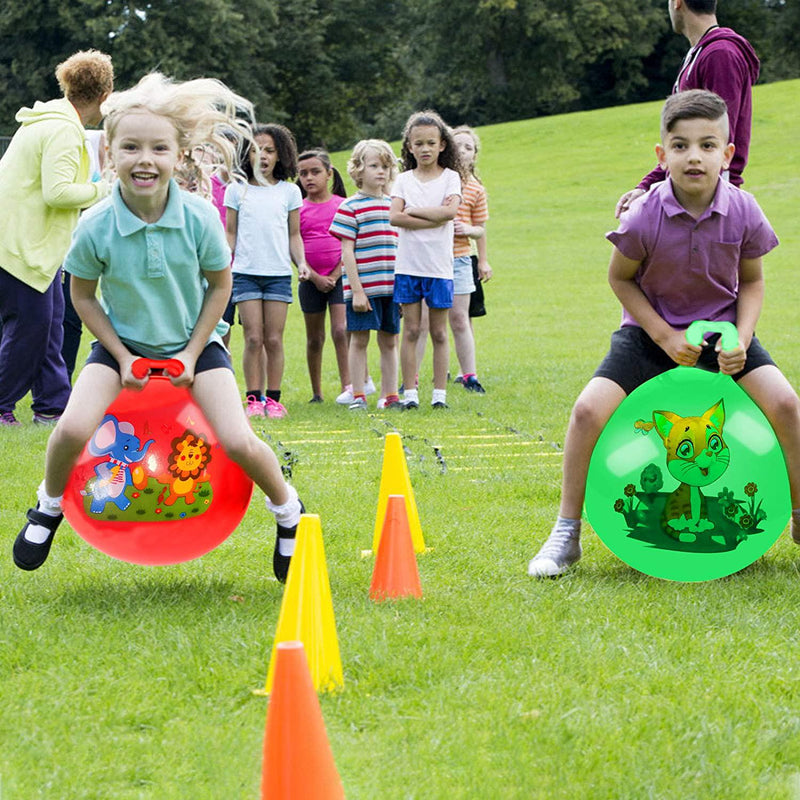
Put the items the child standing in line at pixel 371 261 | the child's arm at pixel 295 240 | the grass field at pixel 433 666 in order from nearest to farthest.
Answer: the grass field at pixel 433 666 → the child's arm at pixel 295 240 → the child standing in line at pixel 371 261

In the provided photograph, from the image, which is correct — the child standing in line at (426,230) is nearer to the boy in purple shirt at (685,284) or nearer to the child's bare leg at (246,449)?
the boy in purple shirt at (685,284)

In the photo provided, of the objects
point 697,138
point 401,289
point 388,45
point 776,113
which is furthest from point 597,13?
point 697,138

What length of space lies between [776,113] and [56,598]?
35367mm

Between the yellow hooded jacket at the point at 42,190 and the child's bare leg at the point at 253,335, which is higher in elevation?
the yellow hooded jacket at the point at 42,190

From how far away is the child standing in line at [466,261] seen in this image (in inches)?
405

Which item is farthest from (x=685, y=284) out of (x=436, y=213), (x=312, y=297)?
(x=312, y=297)

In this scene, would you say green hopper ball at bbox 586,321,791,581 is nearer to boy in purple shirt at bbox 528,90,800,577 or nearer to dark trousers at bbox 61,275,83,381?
boy in purple shirt at bbox 528,90,800,577

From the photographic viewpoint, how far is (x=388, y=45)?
59906 mm

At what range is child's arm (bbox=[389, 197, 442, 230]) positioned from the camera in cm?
911

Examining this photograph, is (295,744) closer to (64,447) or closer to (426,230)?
(64,447)

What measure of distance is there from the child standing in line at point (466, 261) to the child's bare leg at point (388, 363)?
0.80 metres

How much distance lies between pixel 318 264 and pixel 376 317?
2.84ft

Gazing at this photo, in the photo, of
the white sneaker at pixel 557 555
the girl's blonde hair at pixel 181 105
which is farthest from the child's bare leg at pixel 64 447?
the white sneaker at pixel 557 555

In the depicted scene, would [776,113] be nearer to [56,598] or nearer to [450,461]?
[450,461]
